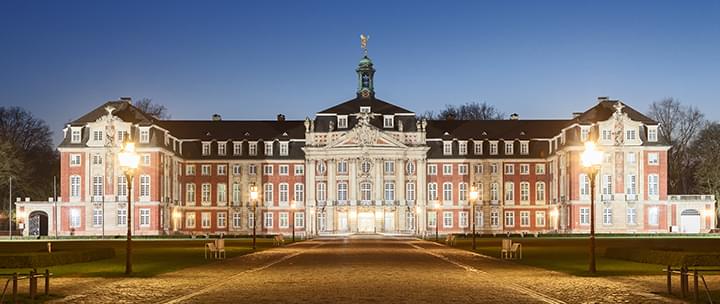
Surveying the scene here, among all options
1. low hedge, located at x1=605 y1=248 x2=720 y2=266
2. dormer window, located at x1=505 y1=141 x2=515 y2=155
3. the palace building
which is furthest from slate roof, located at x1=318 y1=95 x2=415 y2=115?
low hedge, located at x1=605 y1=248 x2=720 y2=266

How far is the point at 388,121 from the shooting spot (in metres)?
110

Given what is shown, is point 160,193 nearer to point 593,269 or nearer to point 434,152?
point 434,152

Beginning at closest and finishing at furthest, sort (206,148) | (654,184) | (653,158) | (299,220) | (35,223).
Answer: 1. (654,184)
2. (653,158)
3. (35,223)
4. (206,148)
5. (299,220)

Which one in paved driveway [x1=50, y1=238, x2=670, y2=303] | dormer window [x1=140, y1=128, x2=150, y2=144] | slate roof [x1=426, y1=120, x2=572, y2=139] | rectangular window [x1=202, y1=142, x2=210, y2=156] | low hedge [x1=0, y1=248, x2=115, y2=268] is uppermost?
slate roof [x1=426, y1=120, x2=572, y2=139]

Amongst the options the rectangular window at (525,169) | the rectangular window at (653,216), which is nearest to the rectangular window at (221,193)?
the rectangular window at (525,169)

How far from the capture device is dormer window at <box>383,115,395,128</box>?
110 meters

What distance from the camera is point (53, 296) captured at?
25.0 metres

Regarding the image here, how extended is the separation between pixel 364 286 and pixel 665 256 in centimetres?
1434

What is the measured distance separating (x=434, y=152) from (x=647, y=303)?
88154 millimetres

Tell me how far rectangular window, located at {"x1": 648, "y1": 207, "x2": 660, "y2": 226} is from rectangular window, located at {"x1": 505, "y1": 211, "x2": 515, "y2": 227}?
16.5 metres

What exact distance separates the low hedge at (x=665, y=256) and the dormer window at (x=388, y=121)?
6565 cm

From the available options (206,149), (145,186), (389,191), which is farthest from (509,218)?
(145,186)

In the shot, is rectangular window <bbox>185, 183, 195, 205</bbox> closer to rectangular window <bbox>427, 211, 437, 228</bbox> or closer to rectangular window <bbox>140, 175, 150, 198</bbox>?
rectangular window <bbox>140, 175, 150, 198</bbox>

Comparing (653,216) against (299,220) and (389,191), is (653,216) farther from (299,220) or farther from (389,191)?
(299,220)
